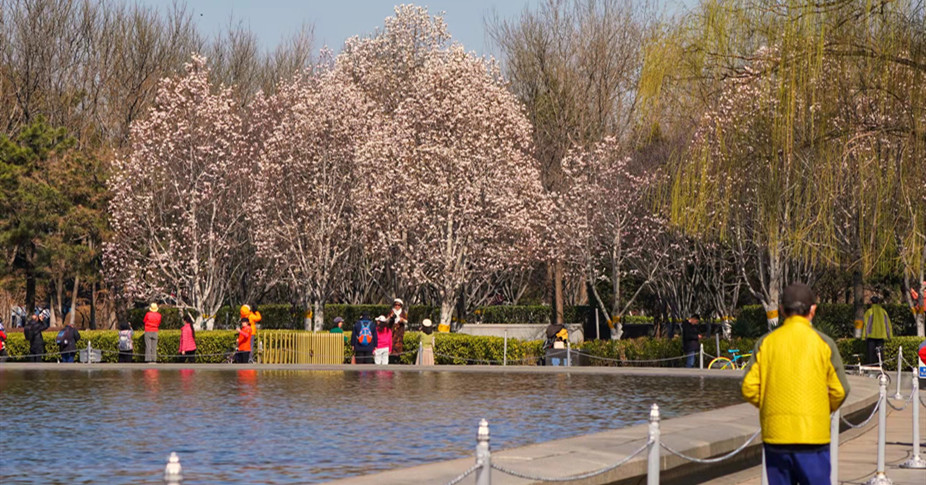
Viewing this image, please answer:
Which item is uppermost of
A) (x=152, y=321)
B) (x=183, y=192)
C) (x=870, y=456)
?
(x=183, y=192)

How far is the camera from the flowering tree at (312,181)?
4641 centimetres

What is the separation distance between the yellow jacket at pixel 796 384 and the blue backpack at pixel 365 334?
25.5m

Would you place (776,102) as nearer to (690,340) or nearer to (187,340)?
(690,340)

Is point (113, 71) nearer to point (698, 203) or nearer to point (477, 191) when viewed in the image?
point (477, 191)

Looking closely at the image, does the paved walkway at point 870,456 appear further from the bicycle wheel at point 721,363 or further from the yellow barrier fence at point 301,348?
the yellow barrier fence at point 301,348

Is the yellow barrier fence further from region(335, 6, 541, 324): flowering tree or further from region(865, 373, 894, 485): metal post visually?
region(865, 373, 894, 485): metal post

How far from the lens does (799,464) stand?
7.61m

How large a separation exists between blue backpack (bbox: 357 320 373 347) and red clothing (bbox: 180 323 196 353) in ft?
15.5

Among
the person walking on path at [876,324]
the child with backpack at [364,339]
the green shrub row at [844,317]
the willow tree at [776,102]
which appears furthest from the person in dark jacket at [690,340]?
the green shrub row at [844,317]

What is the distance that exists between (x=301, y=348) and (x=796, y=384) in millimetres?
28431

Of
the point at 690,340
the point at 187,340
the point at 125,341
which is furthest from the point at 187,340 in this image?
the point at 690,340

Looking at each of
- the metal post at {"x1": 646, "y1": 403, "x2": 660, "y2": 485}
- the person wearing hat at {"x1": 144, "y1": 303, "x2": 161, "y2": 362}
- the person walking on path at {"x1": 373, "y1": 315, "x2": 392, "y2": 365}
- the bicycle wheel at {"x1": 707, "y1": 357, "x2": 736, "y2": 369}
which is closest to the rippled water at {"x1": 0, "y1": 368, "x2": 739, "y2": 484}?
the person walking on path at {"x1": 373, "y1": 315, "x2": 392, "y2": 365}

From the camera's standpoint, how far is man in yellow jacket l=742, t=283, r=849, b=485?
7.62 metres

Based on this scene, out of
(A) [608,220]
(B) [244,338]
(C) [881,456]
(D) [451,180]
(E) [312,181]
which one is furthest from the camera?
(A) [608,220]
